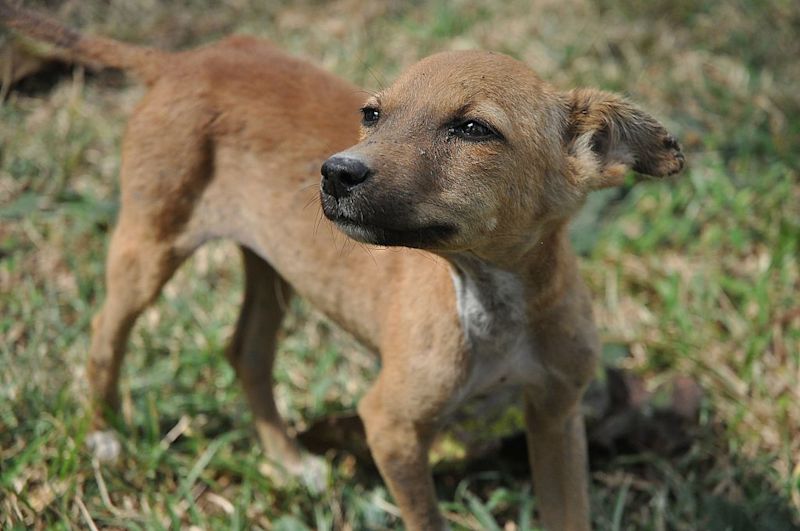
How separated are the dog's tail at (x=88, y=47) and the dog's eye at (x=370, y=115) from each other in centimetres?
142

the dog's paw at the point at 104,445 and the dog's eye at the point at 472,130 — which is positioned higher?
the dog's eye at the point at 472,130

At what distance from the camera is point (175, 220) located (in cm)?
447

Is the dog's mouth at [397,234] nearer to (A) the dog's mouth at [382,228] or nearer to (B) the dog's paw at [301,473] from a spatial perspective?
(A) the dog's mouth at [382,228]

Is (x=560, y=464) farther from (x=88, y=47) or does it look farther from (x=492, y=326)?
(x=88, y=47)

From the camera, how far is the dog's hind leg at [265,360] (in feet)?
16.5

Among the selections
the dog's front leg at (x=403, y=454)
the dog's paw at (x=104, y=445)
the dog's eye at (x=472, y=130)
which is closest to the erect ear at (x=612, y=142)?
the dog's eye at (x=472, y=130)

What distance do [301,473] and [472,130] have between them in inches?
92.4

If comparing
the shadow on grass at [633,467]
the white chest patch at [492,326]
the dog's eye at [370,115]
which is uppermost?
the dog's eye at [370,115]

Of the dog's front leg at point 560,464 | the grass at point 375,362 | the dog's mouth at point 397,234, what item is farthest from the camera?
the grass at point 375,362

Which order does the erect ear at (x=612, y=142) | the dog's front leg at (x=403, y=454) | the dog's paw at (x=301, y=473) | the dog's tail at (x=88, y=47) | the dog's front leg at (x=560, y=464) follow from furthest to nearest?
1. the dog's paw at (x=301, y=473)
2. the dog's tail at (x=88, y=47)
3. the dog's front leg at (x=560, y=464)
4. the dog's front leg at (x=403, y=454)
5. the erect ear at (x=612, y=142)

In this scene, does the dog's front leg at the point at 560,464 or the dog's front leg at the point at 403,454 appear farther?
the dog's front leg at the point at 560,464

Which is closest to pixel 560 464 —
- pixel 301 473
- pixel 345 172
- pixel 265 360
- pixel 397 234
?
pixel 301 473

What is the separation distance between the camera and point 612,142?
3.66 metres

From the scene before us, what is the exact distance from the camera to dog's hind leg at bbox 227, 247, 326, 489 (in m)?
5.02
